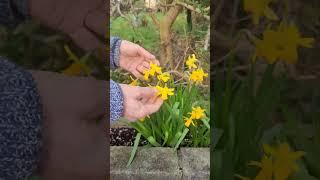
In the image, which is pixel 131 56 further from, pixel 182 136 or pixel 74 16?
pixel 182 136

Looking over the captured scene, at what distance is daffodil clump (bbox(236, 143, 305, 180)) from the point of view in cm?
111

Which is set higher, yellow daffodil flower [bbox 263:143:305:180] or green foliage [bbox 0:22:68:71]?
green foliage [bbox 0:22:68:71]

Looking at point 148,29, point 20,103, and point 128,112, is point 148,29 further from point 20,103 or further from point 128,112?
point 20,103

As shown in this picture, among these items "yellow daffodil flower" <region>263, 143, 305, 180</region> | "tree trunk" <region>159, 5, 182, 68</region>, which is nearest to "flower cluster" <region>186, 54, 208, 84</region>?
"tree trunk" <region>159, 5, 182, 68</region>

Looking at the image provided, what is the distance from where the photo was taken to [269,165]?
1.11 m

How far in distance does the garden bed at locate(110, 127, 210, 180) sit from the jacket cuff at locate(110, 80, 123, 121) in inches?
25.1

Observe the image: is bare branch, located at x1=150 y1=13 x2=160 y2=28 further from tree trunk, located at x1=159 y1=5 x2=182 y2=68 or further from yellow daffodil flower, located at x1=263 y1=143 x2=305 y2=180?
yellow daffodil flower, located at x1=263 y1=143 x2=305 y2=180

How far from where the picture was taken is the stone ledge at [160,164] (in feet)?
4.71

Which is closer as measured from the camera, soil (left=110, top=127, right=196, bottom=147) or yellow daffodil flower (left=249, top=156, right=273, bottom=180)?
yellow daffodil flower (left=249, top=156, right=273, bottom=180)

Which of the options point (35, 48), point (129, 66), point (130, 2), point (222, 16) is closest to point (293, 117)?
point (129, 66)

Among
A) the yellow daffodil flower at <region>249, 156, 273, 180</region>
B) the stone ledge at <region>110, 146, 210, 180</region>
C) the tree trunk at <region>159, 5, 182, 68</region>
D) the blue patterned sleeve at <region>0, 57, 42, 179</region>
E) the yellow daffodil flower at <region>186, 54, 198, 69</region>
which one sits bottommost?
the stone ledge at <region>110, 146, 210, 180</region>

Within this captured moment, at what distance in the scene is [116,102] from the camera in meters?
0.80

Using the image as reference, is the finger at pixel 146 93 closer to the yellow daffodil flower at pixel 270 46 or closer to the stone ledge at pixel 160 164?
the yellow daffodil flower at pixel 270 46

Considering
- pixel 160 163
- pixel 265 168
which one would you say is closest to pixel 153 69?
pixel 160 163
